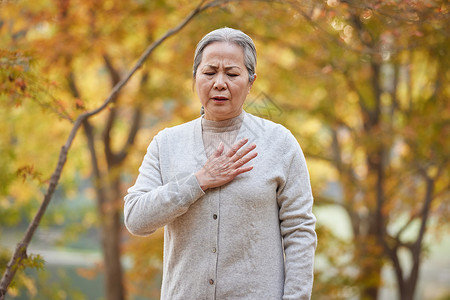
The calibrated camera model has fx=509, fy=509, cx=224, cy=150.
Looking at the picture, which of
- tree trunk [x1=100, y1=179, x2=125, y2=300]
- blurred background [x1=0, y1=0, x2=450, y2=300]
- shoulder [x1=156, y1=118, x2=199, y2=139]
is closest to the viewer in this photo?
shoulder [x1=156, y1=118, x2=199, y2=139]

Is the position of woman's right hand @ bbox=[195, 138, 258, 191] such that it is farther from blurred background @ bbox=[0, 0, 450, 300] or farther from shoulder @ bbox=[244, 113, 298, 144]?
blurred background @ bbox=[0, 0, 450, 300]

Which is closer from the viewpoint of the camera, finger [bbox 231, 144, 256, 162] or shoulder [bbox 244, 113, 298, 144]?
finger [bbox 231, 144, 256, 162]

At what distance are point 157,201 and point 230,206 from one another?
0.23 meters

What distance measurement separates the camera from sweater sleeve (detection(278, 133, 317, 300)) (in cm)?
161

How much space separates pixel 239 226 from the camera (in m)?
1.61

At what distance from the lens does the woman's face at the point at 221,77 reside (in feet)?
5.43

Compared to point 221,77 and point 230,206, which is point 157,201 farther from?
point 221,77

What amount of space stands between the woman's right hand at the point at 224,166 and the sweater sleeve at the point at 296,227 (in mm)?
151

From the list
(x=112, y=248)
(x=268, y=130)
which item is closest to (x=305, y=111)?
(x=112, y=248)

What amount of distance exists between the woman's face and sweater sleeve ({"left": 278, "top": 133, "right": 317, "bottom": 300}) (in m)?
0.24

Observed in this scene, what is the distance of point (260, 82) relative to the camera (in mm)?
7387

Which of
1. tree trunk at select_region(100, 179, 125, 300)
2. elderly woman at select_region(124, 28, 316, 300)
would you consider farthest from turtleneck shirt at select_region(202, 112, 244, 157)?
tree trunk at select_region(100, 179, 125, 300)

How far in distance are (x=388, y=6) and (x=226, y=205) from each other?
184 cm

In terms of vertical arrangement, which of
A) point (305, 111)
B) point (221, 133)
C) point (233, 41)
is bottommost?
point (221, 133)
